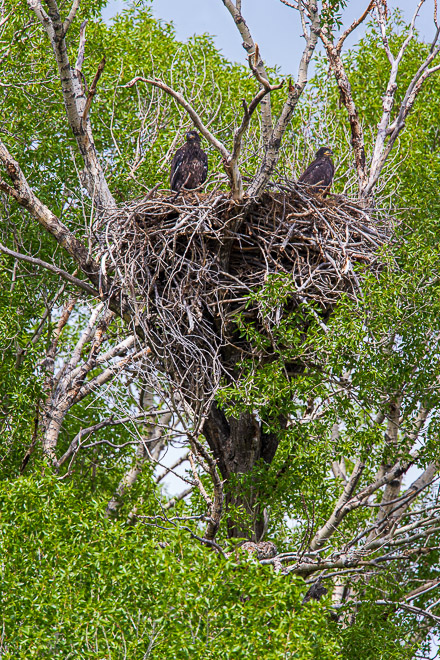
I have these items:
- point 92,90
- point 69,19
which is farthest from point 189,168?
point 69,19

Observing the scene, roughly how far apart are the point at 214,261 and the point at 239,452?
1991 millimetres

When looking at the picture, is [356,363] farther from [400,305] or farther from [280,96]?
[280,96]

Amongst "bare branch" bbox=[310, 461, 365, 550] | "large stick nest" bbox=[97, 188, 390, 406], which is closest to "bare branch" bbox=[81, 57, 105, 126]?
"large stick nest" bbox=[97, 188, 390, 406]

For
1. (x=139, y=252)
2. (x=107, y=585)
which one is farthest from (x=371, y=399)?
(x=107, y=585)

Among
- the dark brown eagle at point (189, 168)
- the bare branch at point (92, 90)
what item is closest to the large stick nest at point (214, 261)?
the bare branch at point (92, 90)

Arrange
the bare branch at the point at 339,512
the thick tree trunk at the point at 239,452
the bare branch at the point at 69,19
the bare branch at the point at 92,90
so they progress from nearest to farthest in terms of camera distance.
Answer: the bare branch at the point at 92,90
the bare branch at the point at 69,19
the thick tree trunk at the point at 239,452
the bare branch at the point at 339,512

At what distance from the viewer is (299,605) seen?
5.23m

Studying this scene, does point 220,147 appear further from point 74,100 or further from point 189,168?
point 189,168

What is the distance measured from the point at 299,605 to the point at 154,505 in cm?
582

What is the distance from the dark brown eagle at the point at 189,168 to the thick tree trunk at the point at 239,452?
6.84 feet

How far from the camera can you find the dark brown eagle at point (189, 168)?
7875 millimetres

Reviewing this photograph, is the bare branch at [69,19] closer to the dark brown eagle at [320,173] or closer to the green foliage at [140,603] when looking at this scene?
the dark brown eagle at [320,173]

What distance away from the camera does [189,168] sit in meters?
7.95

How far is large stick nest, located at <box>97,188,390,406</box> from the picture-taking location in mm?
6551
